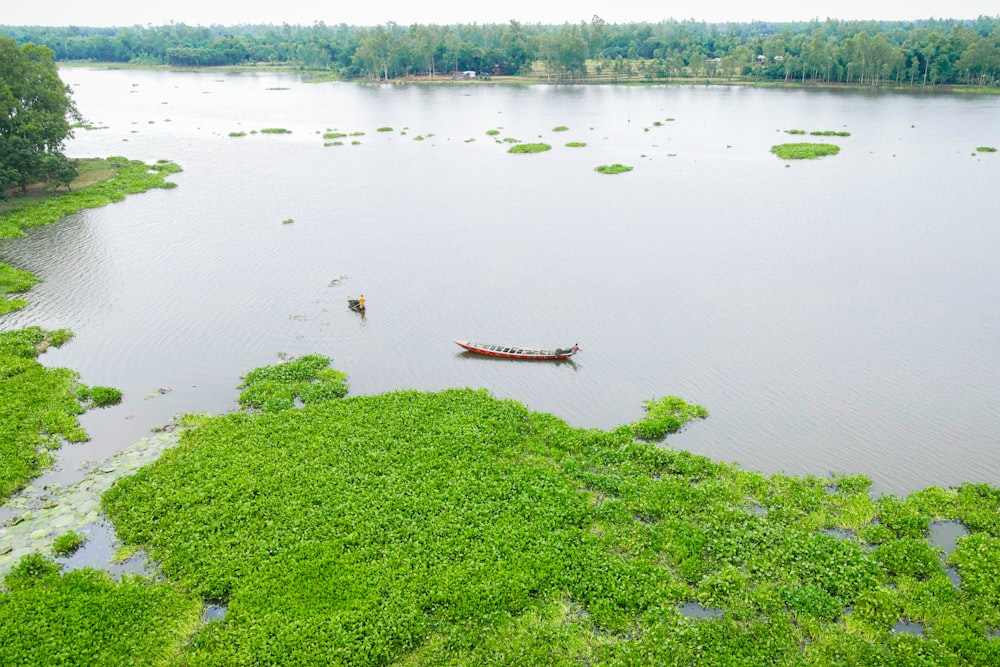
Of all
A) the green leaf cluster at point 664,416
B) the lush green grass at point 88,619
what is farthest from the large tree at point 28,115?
the green leaf cluster at point 664,416

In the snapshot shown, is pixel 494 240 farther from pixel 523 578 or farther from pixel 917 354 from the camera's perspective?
pixel 523 578

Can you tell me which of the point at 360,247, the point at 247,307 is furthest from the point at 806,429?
the point at 360,247

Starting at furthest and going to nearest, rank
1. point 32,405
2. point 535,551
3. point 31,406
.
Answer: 1. point 32,405
2. point 31,406
3. point 535,551

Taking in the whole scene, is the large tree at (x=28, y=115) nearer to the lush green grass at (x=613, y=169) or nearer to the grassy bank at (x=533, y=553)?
the grassy bank at (x=533, y=553)

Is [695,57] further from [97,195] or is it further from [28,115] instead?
[28,115]

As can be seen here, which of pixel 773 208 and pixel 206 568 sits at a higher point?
pixel 773 208

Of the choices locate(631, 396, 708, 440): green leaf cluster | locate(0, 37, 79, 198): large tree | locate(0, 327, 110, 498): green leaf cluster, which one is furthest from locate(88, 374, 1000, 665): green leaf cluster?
locate(0, 37, 79, 198): large tree

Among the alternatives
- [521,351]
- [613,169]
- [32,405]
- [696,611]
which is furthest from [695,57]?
[696,611]
